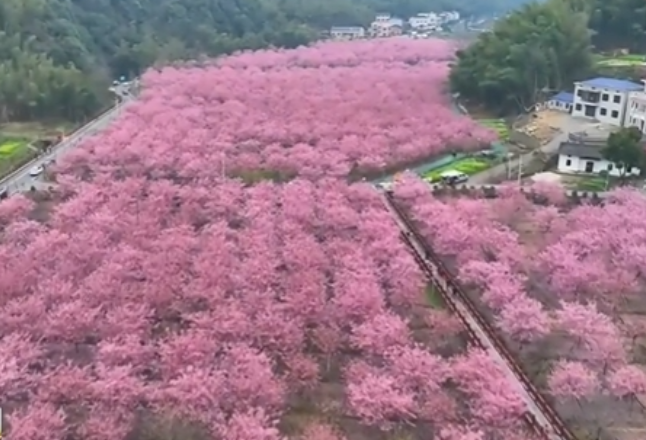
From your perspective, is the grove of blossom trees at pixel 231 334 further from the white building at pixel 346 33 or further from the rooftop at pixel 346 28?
the rooftop at pixel 346 28

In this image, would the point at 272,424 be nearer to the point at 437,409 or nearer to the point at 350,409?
the point at 350,409

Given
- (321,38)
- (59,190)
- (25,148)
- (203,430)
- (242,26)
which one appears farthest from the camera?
(321,38)

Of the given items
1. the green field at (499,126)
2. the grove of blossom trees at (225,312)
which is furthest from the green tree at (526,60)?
the grove of blossom trees at (225,312)

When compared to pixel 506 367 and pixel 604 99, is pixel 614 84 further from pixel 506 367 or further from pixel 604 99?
pixel 506 367

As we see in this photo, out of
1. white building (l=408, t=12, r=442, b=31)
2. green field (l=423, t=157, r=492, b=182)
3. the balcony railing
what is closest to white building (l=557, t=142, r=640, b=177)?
green field (l=423, t=157, r=492, b=182)

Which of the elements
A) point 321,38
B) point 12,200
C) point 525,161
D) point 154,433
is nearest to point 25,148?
point 12,200

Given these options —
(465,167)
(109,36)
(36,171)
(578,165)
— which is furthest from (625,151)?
(109,36)

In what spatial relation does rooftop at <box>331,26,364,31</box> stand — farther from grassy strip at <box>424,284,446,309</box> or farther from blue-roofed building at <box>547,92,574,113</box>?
grassy strip at <box>424,284,446,309</box>
